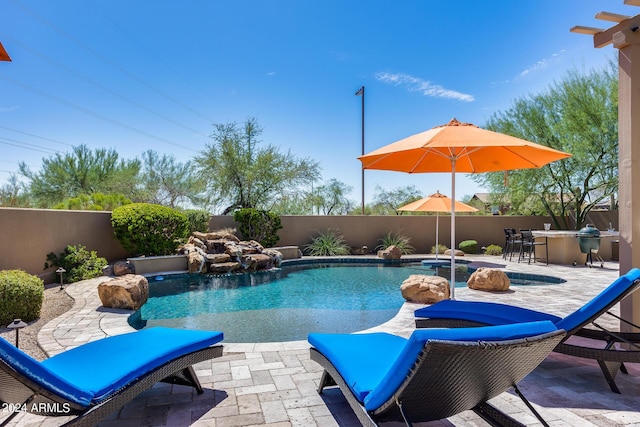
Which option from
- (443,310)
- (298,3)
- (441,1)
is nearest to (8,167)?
(298,3)

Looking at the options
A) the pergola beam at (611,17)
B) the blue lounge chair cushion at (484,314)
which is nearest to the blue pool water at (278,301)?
the blue lounge chair cushion at (484,314)

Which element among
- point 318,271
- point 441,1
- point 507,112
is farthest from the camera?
point 507,112

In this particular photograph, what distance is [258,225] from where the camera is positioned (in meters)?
14.3

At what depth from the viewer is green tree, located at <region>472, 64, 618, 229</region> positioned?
44.4 ft

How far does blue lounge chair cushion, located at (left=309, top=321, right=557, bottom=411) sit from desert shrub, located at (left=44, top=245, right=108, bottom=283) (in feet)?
25.6

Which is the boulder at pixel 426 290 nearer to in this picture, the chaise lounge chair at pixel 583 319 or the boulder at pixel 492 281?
the boulder at pixel 492 281

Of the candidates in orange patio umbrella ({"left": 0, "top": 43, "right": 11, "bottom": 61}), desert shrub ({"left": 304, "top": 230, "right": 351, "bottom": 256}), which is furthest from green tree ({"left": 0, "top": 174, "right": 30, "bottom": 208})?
desert shrub ({"left": 304, "top": 230, "right": 351, "bottom": 256})

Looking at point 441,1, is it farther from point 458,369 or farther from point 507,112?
point 458,369

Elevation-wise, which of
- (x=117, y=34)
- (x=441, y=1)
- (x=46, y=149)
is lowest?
(x=46, y=149)

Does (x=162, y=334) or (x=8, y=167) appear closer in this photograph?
(x=162, y=334)

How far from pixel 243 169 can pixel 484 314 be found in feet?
47.4

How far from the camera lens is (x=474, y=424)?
2.44 m

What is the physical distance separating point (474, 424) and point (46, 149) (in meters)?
25.1

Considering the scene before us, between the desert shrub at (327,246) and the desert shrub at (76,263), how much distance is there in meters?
Result: 7.73
